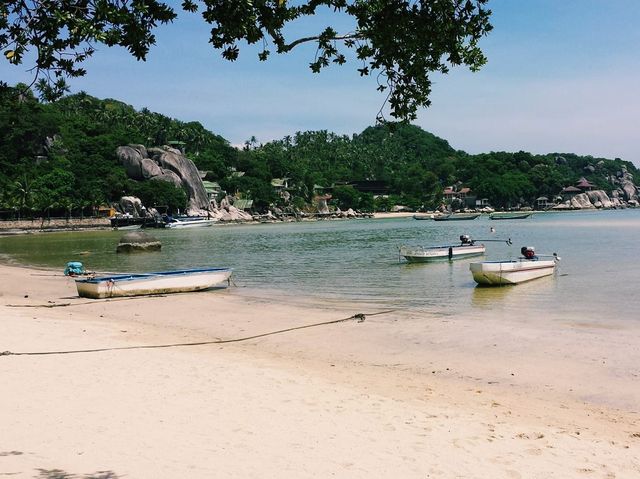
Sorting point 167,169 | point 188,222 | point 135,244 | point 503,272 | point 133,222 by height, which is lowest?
point 503,272

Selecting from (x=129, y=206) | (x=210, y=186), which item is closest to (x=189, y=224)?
(x=129, y=206)

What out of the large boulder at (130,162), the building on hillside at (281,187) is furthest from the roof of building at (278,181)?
the large boulder at (130,162)

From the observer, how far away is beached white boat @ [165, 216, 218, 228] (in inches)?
4705

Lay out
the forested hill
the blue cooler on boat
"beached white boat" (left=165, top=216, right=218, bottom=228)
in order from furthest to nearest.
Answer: "beached white boat" (left=165, top=216, right=218, bottom=228) < the forested hill < the blue cooler on boat

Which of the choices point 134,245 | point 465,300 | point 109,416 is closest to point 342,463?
point 109,416

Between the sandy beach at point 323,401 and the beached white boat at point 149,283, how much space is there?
19.4ft

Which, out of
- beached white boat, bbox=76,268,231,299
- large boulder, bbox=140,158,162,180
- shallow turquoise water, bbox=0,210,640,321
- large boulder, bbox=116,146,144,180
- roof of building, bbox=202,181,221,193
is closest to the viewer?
shallow turquoise water, bbox=0,210,640,321

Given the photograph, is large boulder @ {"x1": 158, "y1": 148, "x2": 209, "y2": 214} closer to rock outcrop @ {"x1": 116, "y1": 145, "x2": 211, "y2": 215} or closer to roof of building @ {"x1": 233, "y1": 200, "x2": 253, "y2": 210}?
rock outcrop @ {"x1": 116, "y1": 145, "x2": 211, "y2": 215}

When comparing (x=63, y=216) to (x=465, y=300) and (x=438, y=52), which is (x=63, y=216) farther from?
(x=438, y=52)

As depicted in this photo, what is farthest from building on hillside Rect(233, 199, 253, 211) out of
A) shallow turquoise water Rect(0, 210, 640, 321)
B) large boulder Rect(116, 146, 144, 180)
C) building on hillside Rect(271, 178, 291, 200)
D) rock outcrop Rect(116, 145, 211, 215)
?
shallow turquoise water Rect(0, 210, 640, 321)

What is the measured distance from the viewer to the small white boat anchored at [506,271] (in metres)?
26.8

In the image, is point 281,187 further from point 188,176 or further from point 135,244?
point 135,244

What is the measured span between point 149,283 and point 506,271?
15734 mm

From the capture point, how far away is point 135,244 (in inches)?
2101
